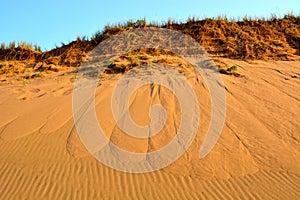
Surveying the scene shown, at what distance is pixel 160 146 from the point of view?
5859mm

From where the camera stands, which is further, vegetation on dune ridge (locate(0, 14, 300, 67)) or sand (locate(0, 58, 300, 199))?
vegetation on dune ridge (locate(0, 14, 300, 67))

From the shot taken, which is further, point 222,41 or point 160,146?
point 222,41

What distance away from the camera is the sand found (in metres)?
4.89

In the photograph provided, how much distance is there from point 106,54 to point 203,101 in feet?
17.7

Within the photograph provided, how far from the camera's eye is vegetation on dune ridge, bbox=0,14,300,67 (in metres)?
11.2

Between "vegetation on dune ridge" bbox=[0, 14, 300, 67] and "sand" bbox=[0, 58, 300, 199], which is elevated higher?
"vegetation on dune ridge" bbox=[0, 14, 300, 67]

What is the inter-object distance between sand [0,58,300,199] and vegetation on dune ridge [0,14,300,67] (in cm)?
265

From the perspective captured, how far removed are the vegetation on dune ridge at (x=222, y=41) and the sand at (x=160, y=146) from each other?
105 inches

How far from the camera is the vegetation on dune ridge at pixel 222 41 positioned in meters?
11.2

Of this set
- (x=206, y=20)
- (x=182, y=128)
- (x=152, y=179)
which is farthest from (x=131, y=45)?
(x=152, y=179)

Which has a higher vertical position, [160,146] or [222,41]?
[222,41]

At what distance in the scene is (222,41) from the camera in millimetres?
12000

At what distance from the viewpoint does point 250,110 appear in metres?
7.11

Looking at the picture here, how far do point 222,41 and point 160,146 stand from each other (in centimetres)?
724
